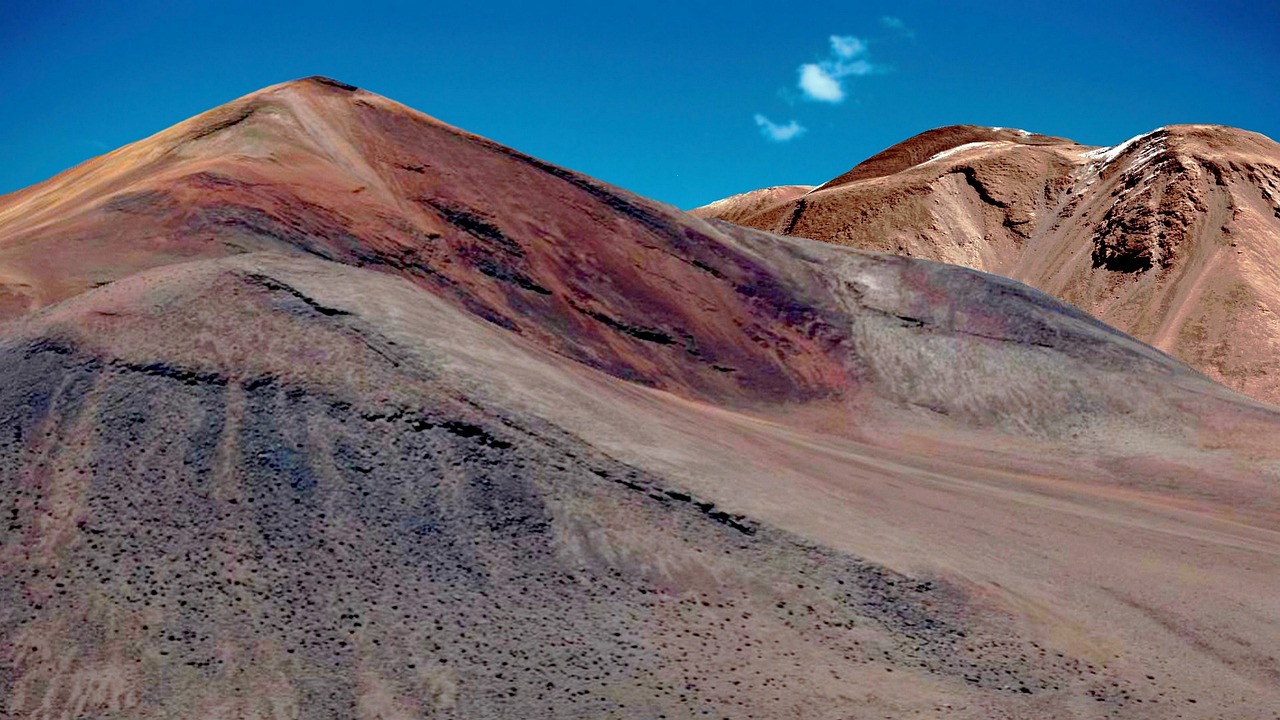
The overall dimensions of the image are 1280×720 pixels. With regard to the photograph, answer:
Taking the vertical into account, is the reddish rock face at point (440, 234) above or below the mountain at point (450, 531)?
above

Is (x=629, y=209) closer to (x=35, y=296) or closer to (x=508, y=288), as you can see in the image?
(x=508, y=288)

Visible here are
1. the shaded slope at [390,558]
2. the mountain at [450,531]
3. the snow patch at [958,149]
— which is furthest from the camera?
the snow patch at [958,149]

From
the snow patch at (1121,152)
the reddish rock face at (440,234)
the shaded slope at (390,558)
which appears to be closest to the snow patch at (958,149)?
the snow patch at (1121,152)

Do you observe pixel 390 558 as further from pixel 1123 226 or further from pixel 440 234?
pixel 1123 226

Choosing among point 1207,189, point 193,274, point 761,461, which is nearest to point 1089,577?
point 761,461

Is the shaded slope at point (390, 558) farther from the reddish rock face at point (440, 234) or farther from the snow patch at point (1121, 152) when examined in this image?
the snow patch at point (1121, 152)

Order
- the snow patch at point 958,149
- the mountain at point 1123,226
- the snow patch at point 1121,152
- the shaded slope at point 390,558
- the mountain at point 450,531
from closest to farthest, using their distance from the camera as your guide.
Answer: the shaded slope at point 390,558, the mountain at point 450,531, the mountain at point 1123,226, the snow patch at point 1121,152, the snow patch at point 958,149
